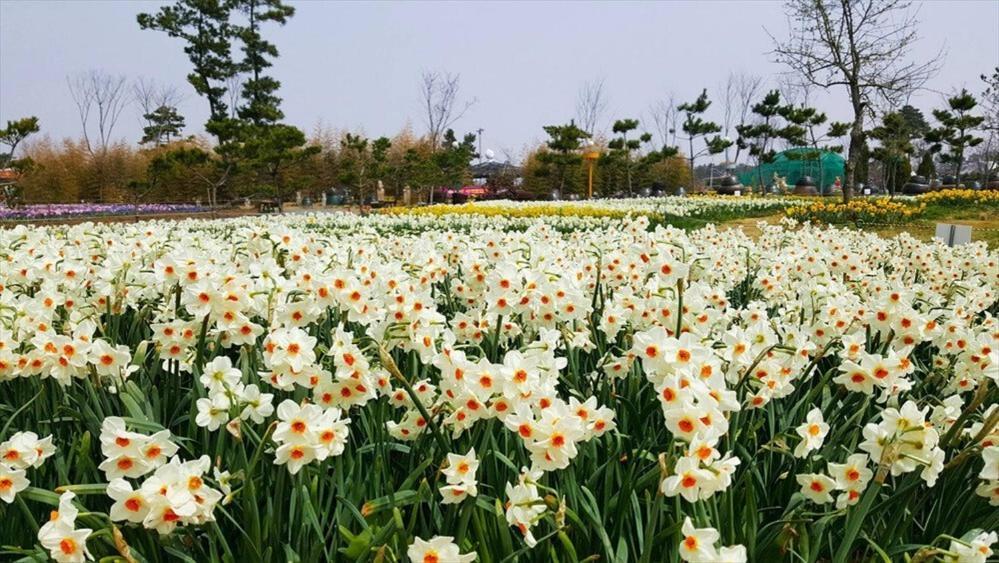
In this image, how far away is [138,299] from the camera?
2.58 meters

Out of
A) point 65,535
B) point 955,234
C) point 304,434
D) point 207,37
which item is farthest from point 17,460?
point 207,37

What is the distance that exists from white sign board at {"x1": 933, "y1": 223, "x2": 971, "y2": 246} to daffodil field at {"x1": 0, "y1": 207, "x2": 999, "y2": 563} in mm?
4393

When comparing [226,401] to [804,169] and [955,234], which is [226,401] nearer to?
[955,234]

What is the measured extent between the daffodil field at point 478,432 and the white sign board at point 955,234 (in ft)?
14.4

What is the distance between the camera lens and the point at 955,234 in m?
6.20

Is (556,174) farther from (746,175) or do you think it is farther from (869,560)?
(869,560)

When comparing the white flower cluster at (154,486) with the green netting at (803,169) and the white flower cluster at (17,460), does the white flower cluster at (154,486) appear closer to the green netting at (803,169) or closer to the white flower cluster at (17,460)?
the white flower cluster at (17,460)

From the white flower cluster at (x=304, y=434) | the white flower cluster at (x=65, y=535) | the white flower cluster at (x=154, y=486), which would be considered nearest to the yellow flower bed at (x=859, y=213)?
the white flower cluster at (x=304, y=434)

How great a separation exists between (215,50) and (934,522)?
33543mm

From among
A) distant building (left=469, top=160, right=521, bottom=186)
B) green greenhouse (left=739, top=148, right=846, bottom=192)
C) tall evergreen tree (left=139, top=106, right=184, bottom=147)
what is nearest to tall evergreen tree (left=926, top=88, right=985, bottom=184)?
green greenhouse (left=739, top=148, right=846, bottom=192)

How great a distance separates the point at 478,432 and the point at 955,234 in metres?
6.50

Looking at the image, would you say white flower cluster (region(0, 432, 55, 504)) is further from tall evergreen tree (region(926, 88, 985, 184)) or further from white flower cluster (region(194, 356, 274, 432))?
tall evergreen tree (region(926, 88, 985, 184))

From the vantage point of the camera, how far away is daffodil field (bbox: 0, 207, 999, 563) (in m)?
1.19

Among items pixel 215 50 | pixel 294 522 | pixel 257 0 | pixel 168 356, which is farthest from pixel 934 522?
pixel 257 0
